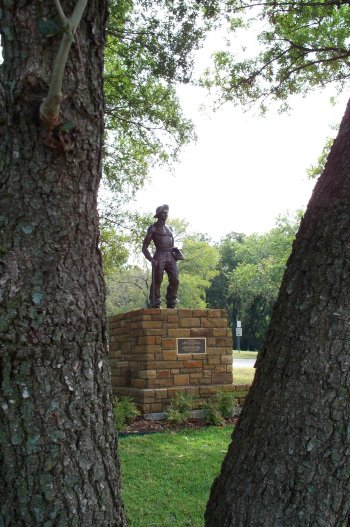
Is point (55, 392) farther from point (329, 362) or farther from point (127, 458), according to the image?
point (127, 458)

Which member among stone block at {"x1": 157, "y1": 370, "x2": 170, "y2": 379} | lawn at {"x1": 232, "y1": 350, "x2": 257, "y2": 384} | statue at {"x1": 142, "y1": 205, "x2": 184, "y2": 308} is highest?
statue at {"x1": 142, "y1": 205, "x2": 184, "y2": 308}

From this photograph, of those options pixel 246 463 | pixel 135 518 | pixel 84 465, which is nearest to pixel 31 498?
pixel 84 465

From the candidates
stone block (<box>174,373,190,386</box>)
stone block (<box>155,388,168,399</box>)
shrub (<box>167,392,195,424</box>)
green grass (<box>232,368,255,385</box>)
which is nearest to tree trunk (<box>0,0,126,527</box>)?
shrub (<box>167,392,195,424</box>)

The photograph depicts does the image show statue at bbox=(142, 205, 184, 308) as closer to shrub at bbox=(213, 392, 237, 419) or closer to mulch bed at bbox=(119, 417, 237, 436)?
shrub at bbox=(213, 392, 237, 419)

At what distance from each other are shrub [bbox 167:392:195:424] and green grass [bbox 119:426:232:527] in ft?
1.31

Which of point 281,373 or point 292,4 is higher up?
point 292,4

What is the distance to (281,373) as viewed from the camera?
1718 mm

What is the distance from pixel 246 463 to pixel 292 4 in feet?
26.5

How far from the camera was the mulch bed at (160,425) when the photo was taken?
22.9 ft

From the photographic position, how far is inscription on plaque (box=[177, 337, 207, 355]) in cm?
848

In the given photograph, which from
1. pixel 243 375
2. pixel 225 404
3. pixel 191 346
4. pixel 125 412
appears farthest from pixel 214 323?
pixel 243 375

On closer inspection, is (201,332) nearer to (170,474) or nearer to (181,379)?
(181,379)

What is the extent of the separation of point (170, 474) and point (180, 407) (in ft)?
9.54

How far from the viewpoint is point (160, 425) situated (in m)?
7.32
